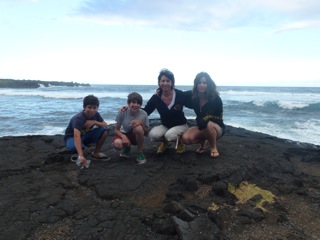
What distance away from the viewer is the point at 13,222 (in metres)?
3.16

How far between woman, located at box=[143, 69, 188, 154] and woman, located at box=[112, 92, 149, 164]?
25cm

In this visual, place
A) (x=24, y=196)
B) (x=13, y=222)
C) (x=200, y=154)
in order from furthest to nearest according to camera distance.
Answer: (x=200, y=154) → (x=24, y=196) → (x=13, y=222)

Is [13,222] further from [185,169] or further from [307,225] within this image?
[307,225]

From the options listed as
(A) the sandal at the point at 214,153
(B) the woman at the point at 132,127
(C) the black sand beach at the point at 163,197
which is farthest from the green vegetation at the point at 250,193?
(B) the woman at the point at 132,127

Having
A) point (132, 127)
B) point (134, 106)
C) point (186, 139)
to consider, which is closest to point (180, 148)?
point (186, 139)

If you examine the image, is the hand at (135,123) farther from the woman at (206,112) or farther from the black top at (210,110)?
the black top at (210,110)

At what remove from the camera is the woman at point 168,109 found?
16.6 ft

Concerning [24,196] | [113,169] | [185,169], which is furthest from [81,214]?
[185,169]

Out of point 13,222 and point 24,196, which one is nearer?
point 13,222

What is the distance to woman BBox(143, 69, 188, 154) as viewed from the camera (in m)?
5.07

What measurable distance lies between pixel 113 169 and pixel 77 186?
2.17 feet

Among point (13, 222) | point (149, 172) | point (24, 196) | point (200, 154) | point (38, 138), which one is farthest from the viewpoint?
point (38, 138)

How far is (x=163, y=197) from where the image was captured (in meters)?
3.80

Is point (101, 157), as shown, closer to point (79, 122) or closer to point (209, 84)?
point (79, 122)
